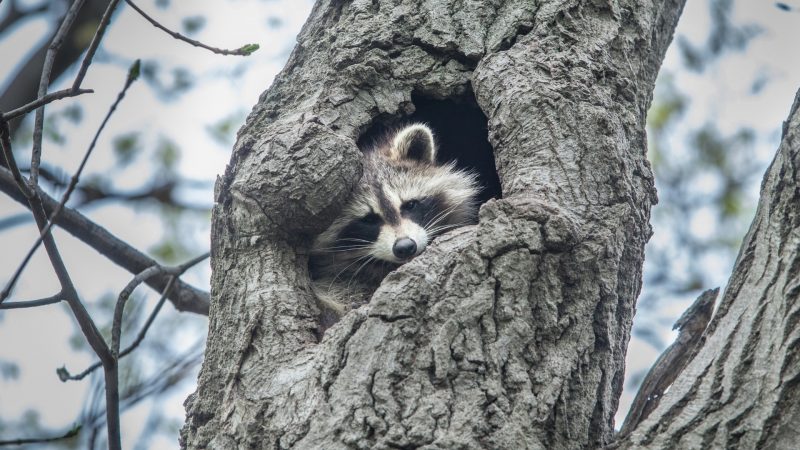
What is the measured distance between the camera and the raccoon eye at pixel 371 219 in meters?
4.76

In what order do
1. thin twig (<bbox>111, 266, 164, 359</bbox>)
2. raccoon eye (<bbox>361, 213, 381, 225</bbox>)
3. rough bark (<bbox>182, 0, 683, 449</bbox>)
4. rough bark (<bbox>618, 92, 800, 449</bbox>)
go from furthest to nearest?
raccoon eye (<bbox>361, 213, 381, 225</bbox>) → thin twig (<bbox>111, 266, 164, 359</bbox>) → rough bark (<bbox>182, 0, 683, 449</bbox>) → rough bark (<bbox>618, 92, 800, 449</bbox>)

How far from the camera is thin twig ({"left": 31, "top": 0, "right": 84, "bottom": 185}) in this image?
2914 mm

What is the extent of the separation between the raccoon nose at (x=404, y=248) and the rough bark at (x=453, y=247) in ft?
2.41

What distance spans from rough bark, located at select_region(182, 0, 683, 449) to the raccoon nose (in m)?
0.73

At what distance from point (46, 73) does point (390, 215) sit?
2.24m

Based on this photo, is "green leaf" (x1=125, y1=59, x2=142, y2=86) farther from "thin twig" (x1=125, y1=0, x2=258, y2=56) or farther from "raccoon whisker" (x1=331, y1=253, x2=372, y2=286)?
"raccoon whisker" (x1=331, y1=253, x2=372, y2=286)

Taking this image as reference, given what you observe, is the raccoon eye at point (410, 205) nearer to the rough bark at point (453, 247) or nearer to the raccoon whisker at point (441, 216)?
the raccoon whisker at point (441, 216)

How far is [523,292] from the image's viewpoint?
8.82ft

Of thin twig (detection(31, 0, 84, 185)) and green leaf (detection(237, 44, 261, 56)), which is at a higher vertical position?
green leaf (detection(237, 44, 261, 56))

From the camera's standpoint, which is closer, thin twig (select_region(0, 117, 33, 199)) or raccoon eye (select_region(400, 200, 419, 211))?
thin twig (select_region(0, 117, 33, 199))

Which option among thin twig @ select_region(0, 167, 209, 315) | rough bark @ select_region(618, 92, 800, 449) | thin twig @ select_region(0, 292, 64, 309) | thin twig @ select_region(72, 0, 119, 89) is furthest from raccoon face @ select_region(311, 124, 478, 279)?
rough bark @ select_region(618, 92, 800, 449)

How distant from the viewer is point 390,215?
474 centimetres

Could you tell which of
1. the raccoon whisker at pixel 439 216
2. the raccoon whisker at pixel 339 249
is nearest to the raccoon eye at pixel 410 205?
the raccoon whisker at pixel 439 216

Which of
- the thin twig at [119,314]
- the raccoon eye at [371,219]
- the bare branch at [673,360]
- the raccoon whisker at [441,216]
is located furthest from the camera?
the raccoon whisker at [441,216]
